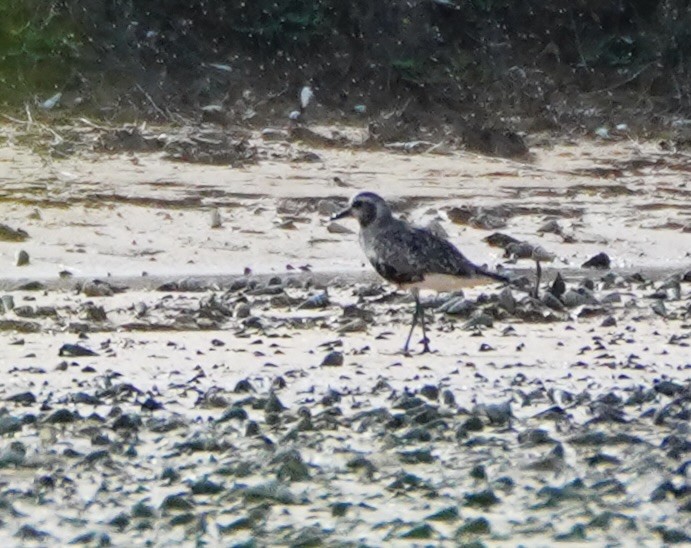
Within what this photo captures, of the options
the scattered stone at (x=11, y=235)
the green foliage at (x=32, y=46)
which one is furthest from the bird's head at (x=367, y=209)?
the green foliage at (x=32, y=46)

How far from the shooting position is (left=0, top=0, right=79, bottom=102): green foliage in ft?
57.3

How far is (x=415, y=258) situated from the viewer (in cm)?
1145

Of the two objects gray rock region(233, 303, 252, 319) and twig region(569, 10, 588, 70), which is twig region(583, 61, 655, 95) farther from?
gray rock region(233, 303, 252, 319)

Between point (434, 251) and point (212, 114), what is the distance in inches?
243

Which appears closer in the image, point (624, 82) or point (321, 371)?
point (321, 371)

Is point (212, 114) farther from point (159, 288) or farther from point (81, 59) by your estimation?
point (159, 288)

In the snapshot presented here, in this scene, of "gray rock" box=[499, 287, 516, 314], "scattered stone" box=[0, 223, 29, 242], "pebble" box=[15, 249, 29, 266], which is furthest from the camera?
"scattered stone" box=[0, 223, 29, 242]

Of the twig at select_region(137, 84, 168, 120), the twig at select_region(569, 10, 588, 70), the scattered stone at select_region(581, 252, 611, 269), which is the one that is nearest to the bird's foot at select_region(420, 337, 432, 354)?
the scattered stone at select_region(581, 252, 611, 269)

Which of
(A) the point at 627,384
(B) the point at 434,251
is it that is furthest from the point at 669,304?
(A) the point at 627,384

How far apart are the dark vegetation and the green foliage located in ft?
0.06

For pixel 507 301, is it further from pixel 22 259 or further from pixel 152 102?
pixel 152 102

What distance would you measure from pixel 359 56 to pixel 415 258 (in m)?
7.76

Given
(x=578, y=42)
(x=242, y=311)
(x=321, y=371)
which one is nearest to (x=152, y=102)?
(x=578, y=42)

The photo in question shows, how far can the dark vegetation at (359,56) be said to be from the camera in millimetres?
17781
